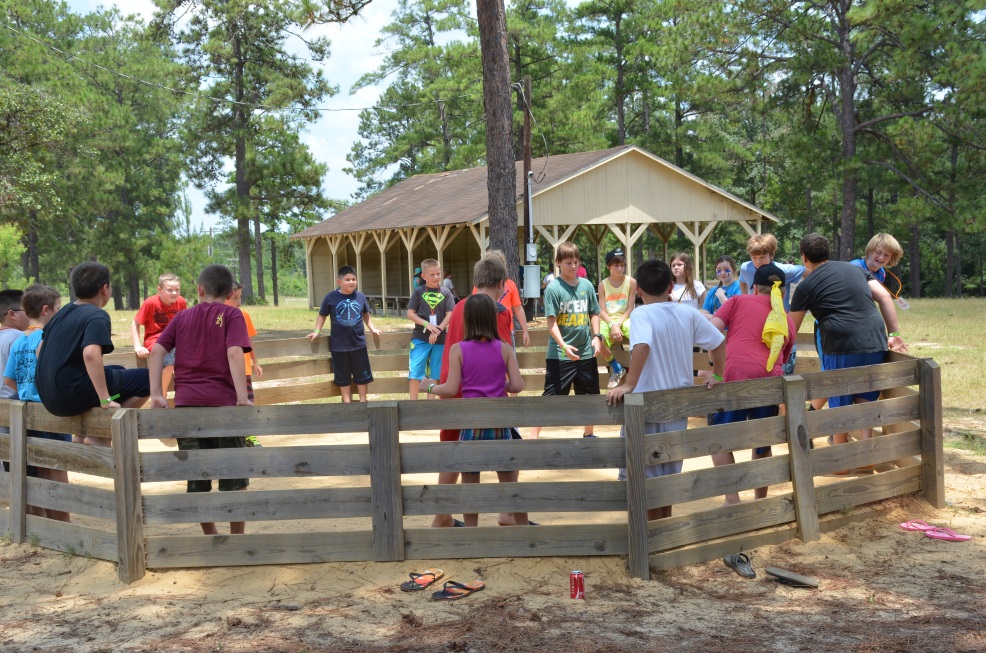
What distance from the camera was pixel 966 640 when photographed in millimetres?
4020

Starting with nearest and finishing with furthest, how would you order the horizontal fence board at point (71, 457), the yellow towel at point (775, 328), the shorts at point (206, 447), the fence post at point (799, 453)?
1. the horizontal fence board at point (71, 457)
2. the shorts at point (206, 447)
3. the fence post at point (799, 453)
4. the yellow towel at point (775, 328)

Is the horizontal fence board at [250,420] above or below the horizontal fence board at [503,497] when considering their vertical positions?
above

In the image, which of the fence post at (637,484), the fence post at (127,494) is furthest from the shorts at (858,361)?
the fence post at (127,494)

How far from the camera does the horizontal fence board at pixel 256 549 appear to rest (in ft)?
16.8

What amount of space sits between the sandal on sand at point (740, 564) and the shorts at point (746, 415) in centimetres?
78

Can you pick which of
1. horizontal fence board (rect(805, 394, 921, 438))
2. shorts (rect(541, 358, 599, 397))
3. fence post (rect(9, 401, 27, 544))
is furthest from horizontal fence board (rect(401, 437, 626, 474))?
fence post (rect(9, 401, 27, 544))

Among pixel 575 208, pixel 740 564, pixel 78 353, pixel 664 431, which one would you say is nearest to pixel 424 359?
pixel 78 353

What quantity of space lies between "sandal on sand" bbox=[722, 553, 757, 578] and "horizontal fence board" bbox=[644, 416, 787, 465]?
61cm

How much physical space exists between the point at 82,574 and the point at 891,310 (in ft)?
19.7

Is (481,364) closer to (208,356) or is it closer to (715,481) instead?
(715,481)

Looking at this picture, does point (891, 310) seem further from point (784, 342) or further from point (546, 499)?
point (546, 499)

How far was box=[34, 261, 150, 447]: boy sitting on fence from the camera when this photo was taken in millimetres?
5352

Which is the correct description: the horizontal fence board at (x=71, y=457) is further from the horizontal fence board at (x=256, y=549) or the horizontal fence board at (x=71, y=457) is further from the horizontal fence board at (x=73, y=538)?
the horizontal fence board at (x=256, y=549)

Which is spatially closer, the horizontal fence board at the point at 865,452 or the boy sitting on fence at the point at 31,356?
the horizontal fence board at the point at 865,452
